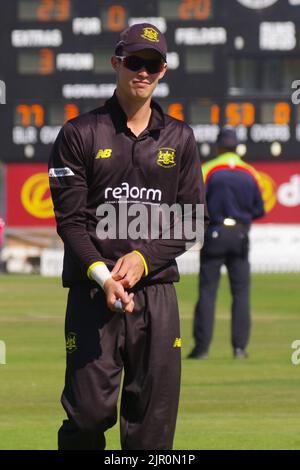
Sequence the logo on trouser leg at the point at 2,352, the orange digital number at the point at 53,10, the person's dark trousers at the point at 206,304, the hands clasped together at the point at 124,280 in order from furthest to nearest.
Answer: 1. the orange digital number at the point at 53,10
2. the person's dark trousers at the point at 206,304
3. the logo on trouser leg at the point at 2,352
4. the hands clasped together at the point at 124,280

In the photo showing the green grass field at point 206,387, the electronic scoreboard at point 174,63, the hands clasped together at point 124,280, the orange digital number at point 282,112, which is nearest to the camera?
the hands clasped together at point 124,280

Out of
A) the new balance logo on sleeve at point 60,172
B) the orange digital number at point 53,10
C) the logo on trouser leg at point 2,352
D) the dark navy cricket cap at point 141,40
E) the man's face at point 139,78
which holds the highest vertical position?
the dark navy cricket cap at point 141,40

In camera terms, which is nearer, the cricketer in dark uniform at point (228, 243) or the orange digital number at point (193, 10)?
the cricketer in dark uniform at point (228, 243)

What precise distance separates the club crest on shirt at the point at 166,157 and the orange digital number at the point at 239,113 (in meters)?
23.5

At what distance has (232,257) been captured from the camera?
13.6 m

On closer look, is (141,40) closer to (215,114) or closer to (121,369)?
(121,369)

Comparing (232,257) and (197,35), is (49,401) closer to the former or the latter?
(232,257)

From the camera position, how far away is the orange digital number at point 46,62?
95.2ft

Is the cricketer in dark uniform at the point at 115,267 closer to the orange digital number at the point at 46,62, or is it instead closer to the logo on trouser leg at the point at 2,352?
the logo on trouser leg at the point at 2,352

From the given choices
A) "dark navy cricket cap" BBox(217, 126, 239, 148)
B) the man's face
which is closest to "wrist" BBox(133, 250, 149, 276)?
the man's face

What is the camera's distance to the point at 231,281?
540 inches

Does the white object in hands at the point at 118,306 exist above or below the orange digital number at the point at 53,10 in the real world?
below

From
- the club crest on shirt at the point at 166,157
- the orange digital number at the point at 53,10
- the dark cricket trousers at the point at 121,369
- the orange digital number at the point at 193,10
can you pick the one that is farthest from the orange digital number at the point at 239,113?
the dark cricket trousers at the point at 121,369

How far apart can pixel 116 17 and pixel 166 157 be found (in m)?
23.0
